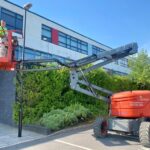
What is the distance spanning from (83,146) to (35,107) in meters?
5.03

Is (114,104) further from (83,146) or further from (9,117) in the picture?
(9,117)

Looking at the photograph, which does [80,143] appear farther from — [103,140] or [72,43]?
[72,43]

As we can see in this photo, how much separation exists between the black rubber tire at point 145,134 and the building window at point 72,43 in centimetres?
2753

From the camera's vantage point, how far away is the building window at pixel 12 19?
29.0 m

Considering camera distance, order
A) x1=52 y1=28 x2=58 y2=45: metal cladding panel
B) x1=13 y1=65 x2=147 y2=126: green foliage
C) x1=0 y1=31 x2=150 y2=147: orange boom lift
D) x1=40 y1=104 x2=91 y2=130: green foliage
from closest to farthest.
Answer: x1=0 y1=31 x2=150 y2=147: orange boom lift, x1=40 y1=104 x2=91 y2=130: green foliage, x1=13 y1=65 x2=147 y2=126: green foliage, x1=52 y1=28 x2=58 y2=45: metal cladding panel

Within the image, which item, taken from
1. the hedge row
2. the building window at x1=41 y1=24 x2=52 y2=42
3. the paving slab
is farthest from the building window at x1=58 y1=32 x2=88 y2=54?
the paving slab

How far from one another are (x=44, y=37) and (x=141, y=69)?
11389 mm

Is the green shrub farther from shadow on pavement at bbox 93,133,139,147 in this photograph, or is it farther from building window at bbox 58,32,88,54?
building window at bbox 58,32,88,54

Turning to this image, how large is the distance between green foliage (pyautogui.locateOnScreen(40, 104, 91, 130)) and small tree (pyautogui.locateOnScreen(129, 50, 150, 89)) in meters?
9.69

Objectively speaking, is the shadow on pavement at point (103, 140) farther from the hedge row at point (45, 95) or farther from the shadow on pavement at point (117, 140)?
the hedge row at point (45, 95)

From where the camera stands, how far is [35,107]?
15234mm

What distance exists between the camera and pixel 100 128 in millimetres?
11805

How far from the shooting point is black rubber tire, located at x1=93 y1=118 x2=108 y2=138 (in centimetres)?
1177

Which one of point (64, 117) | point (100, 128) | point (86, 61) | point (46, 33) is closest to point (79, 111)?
point (64, 117)
